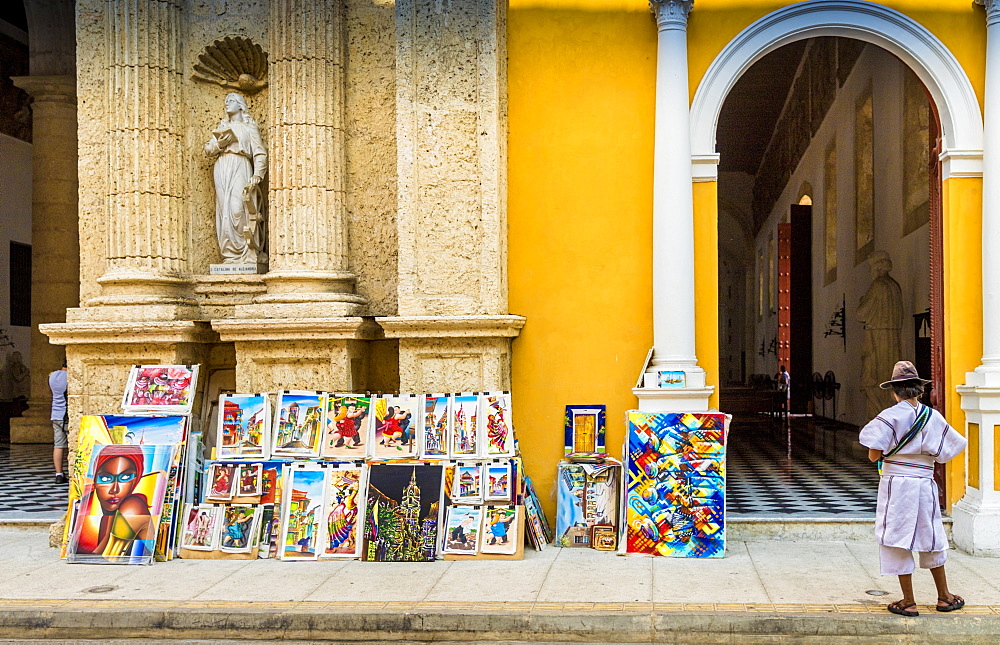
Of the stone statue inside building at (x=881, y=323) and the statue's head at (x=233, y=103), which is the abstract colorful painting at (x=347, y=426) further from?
the stone statue inside building at (x=881, y=323)

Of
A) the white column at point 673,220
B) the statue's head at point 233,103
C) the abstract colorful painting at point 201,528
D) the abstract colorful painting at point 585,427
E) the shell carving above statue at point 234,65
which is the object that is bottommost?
the abstract colorful painting at point 201,528

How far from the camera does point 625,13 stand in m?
8.81

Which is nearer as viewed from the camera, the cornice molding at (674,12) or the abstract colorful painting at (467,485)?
the abstract colorful painting at (467,485)

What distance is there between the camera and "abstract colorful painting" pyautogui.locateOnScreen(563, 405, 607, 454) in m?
8.70

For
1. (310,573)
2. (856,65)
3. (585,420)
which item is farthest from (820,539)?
(856,65)

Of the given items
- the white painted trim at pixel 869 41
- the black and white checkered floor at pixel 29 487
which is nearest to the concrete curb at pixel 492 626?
the black and white checkered floor at pixel 29 487

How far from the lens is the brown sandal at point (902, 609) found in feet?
20.1

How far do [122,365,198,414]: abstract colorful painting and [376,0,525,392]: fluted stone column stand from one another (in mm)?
1620

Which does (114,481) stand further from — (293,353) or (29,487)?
(29,487)

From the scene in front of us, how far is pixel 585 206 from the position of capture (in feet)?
29.0

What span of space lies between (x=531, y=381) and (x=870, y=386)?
30.3 feet

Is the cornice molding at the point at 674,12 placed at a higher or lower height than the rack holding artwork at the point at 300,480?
higher

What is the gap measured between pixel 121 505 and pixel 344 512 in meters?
1.65

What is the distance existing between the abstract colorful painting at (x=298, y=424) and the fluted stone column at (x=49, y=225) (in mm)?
10434
